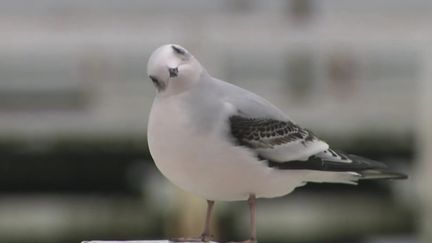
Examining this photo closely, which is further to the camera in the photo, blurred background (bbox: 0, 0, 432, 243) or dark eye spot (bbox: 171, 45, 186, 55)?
blurred background (bbox: 0, 0, 432, 243)

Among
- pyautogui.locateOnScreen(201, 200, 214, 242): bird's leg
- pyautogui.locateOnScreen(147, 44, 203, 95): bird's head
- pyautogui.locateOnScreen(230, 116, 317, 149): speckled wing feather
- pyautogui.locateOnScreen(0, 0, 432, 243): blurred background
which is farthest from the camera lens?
pyautogui.locateOnScreen(0, 0, 432, 243): blurred background

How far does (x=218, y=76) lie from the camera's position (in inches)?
302

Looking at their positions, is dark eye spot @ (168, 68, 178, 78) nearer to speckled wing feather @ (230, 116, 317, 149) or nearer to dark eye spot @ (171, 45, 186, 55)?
dark eye spot @ (171, 45, 186, 55)

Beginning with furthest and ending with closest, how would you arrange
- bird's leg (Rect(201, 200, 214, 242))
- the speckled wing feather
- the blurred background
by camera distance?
1. the blurred background
2. bird's leg (Rect(201, 200, 214, 242))
3. the speckled wing feather

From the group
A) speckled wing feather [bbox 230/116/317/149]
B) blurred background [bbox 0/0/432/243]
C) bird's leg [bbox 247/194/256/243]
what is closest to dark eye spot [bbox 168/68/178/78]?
speckled wing feather [bbox 230/116/317/149]

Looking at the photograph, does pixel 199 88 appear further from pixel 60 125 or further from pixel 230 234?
pixel 60 125

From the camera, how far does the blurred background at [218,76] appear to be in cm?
755

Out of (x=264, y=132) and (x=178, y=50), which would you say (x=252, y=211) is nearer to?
(x=264, y=132)

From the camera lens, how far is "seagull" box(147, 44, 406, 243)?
7.45ft

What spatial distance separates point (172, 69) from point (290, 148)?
36cm

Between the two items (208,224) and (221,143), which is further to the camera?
(208,224)

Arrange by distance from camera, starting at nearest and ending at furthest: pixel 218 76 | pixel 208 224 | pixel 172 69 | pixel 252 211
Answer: pixel 172 69 → pixel 252 211 → pixel 208 224 → pixel 218 76

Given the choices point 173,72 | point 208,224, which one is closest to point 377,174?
point 208,224

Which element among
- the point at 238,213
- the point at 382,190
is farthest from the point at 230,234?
the point at 382,190
